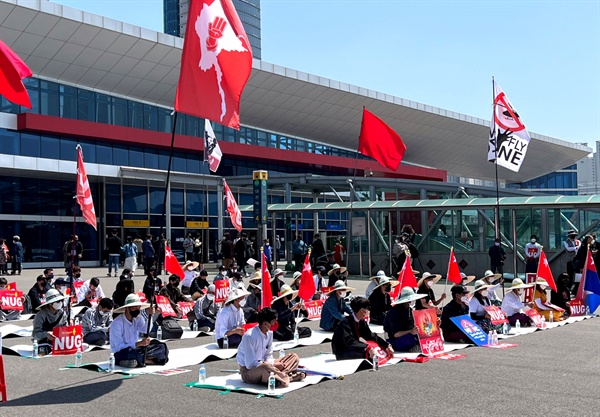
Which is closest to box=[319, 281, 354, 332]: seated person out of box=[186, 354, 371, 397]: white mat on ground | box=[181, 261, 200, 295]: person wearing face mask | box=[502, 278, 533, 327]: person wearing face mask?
box=[186, 354, 371, 397]: white mat on ground

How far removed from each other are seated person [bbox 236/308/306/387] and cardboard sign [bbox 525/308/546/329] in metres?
7.91

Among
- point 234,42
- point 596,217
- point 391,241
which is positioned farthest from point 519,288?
point 391,241

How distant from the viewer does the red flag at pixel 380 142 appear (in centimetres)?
2577

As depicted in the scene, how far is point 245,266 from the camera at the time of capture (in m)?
33.7

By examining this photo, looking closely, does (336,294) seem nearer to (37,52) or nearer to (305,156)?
(37,52)

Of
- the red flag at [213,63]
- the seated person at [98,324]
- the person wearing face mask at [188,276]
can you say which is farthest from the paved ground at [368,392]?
the person wearing face mask at [188,276]

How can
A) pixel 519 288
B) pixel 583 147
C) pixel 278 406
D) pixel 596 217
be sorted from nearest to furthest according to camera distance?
pixel 278 406 → pixel 519 288 → pixel 596 217 → pixel 583 147

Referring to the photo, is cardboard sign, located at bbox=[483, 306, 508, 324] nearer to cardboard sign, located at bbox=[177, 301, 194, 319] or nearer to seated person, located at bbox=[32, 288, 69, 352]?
cardboard sign, located at bbox=[177, 301, 194, 319]

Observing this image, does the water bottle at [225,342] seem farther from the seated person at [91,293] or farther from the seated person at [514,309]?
the seated person at [514,309]

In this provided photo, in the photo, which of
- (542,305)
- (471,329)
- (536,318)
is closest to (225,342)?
Result: (471,329)

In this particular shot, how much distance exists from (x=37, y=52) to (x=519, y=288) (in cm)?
2690

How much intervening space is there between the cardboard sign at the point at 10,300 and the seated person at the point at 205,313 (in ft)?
14.8

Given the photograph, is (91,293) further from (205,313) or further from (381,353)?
(381,353)

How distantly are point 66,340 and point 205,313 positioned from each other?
4.16 m
